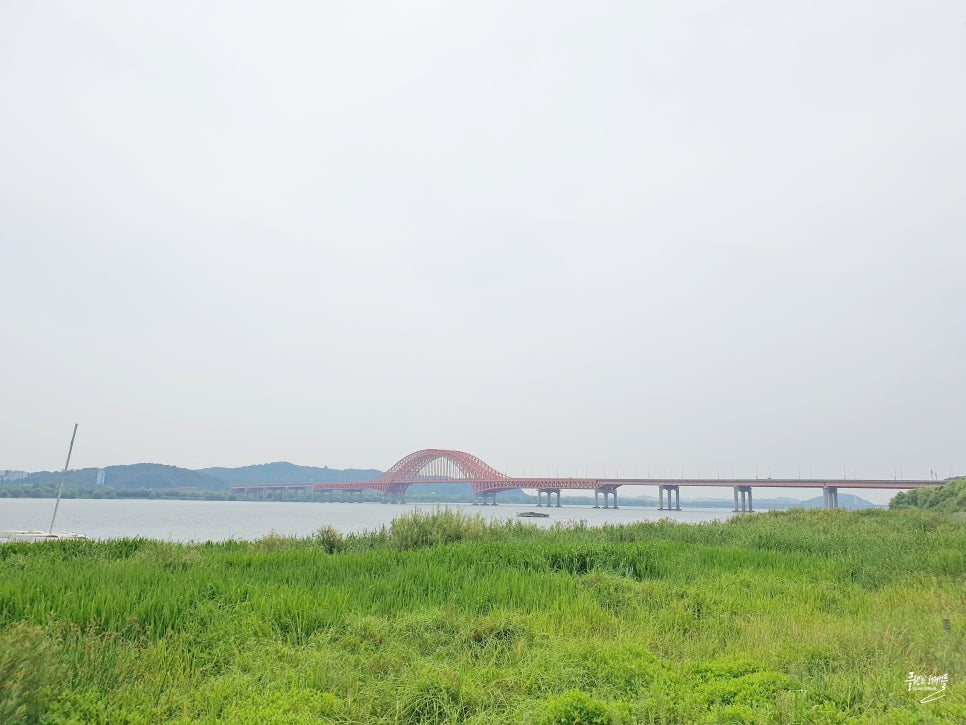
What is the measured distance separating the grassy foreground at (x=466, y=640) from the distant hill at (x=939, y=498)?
30558mm

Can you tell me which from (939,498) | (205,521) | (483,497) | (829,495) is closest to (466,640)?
(939,498)

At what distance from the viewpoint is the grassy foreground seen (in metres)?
4.98

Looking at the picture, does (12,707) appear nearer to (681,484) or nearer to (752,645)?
(752,645)

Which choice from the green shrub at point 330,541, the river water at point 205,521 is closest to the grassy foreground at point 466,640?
the green shrub at point 330,541

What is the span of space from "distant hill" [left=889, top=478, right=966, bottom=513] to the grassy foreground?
30.6m

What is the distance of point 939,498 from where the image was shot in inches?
1623

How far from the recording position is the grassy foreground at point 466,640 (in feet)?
16.3

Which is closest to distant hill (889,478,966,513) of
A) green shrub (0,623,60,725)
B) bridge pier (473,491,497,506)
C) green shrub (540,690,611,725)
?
green shrub (540,690,611,725)

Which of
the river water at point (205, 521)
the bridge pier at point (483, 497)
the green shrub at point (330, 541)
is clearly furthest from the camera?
the bridge pier at point (483, 497)

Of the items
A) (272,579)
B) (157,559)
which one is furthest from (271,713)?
(157,559)

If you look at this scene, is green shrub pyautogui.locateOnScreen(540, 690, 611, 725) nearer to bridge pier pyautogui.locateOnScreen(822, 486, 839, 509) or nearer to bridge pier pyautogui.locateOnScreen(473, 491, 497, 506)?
bridge pier pyautogui.locateOnScreen(822, 486, 839, 509)

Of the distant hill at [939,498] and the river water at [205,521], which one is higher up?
the distant hill at [939,498]

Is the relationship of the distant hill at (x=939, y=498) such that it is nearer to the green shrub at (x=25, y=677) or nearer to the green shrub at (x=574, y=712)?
the green shrub at (x=574, y=712)

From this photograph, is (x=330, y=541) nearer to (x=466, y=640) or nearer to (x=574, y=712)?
(x=466, y=640)
